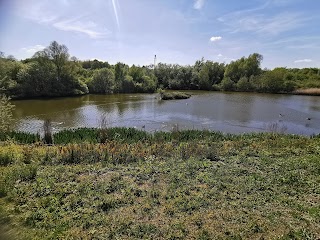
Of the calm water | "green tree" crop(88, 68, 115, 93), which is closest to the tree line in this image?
"green tree" crop(88, 68, 115, 93)

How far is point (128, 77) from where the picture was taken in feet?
173

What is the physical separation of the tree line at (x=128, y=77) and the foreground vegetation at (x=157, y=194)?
28.8 metres

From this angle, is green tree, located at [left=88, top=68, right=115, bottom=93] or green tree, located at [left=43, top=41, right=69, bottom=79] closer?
green tree, located at [left=43, top=41, right=69, bottom=79]

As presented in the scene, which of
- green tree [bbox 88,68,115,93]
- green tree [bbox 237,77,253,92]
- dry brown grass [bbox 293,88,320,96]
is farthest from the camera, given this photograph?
green tree [bbox 237,77,253,92]

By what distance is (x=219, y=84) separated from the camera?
195 feet

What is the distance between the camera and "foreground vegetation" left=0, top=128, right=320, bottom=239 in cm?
434

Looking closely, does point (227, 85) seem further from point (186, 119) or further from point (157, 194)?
point (157, 194)

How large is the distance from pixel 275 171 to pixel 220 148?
8.62 ft

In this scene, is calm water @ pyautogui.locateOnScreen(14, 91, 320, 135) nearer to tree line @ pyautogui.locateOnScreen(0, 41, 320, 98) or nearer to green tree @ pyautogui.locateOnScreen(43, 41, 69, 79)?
tree line @ pyautogui.locateOnScreen(0, 41, 320, 98)

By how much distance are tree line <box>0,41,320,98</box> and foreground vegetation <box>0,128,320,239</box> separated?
94.5 ft

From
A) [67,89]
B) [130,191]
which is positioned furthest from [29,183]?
[67,89]

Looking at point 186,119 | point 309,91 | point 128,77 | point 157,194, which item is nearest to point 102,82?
point 128,77

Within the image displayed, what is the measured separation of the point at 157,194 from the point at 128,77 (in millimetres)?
48969

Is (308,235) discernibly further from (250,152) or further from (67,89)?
A: (67,89)
